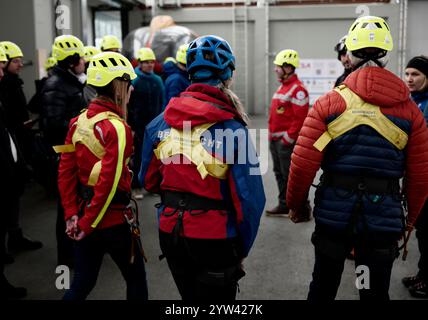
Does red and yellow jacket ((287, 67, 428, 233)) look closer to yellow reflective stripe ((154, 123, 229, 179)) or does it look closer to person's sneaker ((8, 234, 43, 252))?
yellow reflective stripe ((154, 123, 229, 179))

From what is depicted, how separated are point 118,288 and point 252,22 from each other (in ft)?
39.9

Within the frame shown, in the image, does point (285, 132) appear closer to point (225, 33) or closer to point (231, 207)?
point (231, 207)

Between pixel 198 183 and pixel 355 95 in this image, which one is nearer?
pixel 198 183

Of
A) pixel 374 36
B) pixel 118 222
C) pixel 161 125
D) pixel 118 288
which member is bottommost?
pixel 118 288

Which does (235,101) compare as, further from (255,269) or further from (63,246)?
(63,246)

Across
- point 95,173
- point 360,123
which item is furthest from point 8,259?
point 360,123

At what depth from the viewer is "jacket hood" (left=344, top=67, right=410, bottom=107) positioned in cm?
222

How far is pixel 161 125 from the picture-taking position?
7.13 ft

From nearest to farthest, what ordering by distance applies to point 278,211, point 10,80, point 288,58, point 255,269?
point 255,269, point 288,58, point 278,211, point 10,80

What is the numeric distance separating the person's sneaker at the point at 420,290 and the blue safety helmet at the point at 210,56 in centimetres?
245

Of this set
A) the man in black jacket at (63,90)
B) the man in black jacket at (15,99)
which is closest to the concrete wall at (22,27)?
the man in black jacket at (15,99)

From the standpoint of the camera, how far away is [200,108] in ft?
6.57

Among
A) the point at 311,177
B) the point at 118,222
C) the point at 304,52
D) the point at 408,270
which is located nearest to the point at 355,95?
the point at 311,177

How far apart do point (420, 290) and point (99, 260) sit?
7.91 ft
